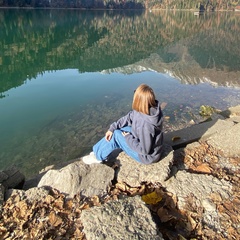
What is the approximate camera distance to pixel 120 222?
3316mm

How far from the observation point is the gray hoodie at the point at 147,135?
4.46 m

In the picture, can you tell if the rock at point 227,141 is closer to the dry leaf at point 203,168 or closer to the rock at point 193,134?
the rock at point 193,134

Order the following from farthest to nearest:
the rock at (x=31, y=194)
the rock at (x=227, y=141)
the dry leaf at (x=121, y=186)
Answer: the rock at (x=227, y=141) < the dry leaf at (x=121, y=186) < the rock at (x=31, y=194)

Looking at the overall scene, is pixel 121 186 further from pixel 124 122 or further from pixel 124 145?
pixel 124 122

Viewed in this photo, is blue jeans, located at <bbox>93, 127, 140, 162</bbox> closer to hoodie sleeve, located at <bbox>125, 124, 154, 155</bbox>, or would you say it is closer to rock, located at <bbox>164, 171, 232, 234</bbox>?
hoodie sleeve, located at <bbox>125, 124, 154, 155</bbox>

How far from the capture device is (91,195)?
171 inches

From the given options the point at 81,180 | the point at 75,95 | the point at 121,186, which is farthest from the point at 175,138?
the point at 75,95

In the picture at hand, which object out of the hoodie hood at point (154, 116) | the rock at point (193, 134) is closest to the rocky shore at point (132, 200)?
the rock at point (193, 134)

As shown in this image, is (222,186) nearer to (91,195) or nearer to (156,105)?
(156,105)

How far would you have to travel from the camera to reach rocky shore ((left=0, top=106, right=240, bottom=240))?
3439 mm

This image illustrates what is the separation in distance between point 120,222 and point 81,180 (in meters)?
1.31

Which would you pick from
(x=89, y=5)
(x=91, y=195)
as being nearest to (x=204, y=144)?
(x=91, y=195)

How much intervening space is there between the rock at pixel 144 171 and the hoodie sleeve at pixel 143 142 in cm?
34

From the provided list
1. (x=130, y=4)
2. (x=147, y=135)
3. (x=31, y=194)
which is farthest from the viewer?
(x=130, y=4)
